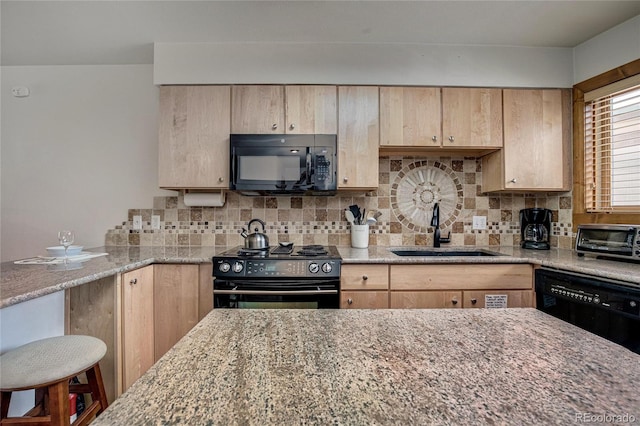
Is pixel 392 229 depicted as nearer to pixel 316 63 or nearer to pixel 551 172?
pixel 551 172

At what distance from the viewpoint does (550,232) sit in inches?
99.9

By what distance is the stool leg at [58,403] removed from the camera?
1.17 m

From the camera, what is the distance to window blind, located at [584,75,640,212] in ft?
6.55

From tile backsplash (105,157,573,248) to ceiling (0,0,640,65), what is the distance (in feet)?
3.20

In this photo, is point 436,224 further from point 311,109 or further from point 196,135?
point 196,135

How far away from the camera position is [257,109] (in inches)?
90.1

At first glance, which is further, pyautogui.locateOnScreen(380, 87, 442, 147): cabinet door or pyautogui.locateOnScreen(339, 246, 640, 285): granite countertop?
pyautogui.locateOnScreen(380, 87, 442, 147): cabinet door

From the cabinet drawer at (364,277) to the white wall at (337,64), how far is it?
4.52ft

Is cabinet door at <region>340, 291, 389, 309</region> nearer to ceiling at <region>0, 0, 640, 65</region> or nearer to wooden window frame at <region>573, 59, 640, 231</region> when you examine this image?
wooden window frame at <region>573, 59, 640, 231</region>

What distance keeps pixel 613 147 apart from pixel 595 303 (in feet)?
4.19

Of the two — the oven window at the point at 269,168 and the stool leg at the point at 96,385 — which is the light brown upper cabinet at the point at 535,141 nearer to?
the oven window at the point at 269,168

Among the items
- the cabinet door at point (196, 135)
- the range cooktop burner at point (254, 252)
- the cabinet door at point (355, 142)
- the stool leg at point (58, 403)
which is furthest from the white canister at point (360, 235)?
the stool leg at point (58, 403)

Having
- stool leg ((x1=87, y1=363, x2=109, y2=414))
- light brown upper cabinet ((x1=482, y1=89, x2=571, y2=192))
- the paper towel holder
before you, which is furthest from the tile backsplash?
stool leg ((x1=87, y1=363, x2=109, y2=414))

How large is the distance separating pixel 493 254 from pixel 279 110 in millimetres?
1904
